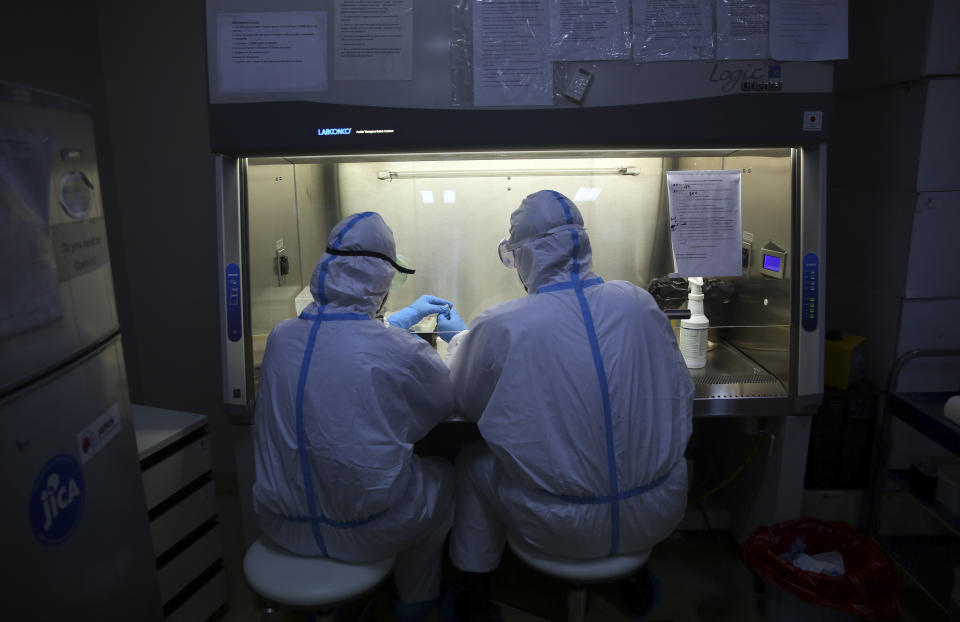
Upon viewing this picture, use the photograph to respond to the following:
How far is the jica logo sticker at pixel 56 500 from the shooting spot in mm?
951

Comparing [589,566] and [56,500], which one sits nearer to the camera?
[56,500]

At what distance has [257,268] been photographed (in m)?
1.86

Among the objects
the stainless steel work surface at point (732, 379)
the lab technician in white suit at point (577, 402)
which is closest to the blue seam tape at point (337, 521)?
the lab technician in white suit at point (577, 402)

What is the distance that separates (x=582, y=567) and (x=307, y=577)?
2.08 ft

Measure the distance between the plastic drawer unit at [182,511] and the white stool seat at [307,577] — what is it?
37 cm

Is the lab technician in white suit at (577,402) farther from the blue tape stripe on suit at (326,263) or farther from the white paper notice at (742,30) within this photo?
the white paper notice at (742,30)

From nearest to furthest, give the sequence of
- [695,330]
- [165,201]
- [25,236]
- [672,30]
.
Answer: [25,236] < [672,30] < [695,330] < [165,201]

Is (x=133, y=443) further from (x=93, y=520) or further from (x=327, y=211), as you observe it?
(x=327, y=211)

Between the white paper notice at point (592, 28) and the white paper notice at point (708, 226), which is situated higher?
the white paper notice at point (592, 28)

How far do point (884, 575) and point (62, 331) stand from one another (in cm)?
197

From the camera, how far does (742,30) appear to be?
67.1 inches

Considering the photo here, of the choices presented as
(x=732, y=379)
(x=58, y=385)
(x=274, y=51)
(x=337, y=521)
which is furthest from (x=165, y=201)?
(x=732, y=379)

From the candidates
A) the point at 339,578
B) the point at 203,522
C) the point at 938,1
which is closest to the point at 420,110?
the point at 339,578

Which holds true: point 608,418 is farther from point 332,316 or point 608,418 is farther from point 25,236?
point 25,236
